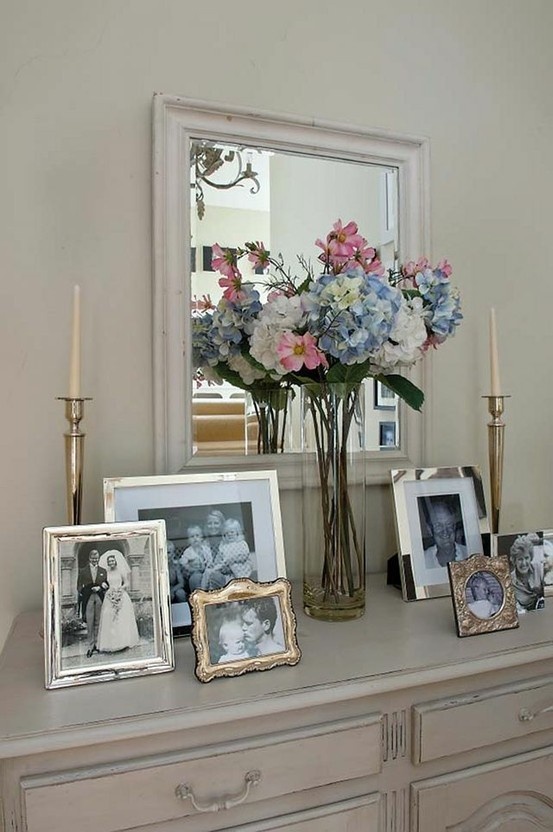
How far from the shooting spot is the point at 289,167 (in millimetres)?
1322

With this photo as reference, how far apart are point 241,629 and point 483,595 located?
0.43 metres

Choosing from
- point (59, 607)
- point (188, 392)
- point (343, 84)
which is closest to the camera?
point (59, 607)

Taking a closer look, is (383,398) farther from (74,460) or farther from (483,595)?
(74,460)

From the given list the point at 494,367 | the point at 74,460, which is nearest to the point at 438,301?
the point at 494,367

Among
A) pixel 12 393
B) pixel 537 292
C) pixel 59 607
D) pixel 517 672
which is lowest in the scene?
pixel 517 672

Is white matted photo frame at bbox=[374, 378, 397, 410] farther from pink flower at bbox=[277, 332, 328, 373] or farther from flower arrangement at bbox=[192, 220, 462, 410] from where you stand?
pink flower at bbox=[277, 332, 328, 373]

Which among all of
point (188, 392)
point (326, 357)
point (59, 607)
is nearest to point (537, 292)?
point (326, 357)

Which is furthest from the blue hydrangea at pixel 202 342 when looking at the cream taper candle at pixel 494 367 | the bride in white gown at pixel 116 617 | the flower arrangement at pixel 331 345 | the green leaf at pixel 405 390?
the cream taper candle at pixel 494 367

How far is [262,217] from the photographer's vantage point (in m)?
1.29

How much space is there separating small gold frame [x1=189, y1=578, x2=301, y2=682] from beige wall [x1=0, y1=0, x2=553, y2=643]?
1.31 ft

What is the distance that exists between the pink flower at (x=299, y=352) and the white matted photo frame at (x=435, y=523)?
363mm

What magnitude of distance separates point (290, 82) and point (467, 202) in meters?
0.50

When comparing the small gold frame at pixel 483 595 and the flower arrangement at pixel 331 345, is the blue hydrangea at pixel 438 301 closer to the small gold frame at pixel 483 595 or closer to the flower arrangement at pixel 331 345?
the flower arrangement at pixel 331 345

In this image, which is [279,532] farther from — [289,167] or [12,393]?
[289,167]
